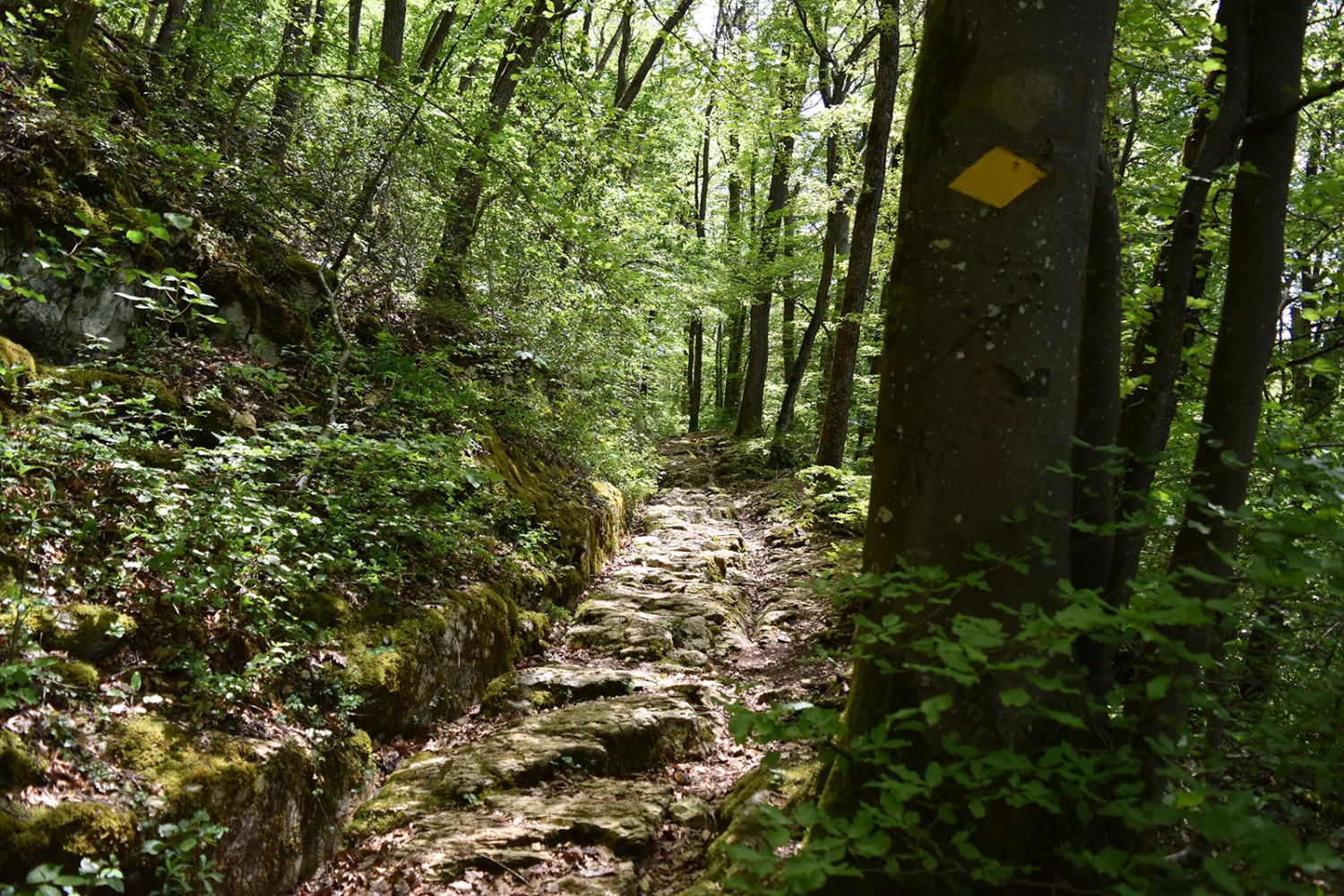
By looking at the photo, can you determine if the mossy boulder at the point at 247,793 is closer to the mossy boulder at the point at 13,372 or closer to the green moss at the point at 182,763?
the green moss at the point at 182,763

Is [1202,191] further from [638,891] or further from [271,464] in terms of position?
[271,464]

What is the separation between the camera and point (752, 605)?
782 centimetres

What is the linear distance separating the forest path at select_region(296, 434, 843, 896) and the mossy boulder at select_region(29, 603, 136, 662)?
1.40m

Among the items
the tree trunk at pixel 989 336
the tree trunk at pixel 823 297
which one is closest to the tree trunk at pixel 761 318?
the tree trunk at pixel 823 297

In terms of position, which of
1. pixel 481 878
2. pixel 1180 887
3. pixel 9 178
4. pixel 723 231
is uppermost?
pixel 723 231

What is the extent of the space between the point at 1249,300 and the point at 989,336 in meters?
0.84

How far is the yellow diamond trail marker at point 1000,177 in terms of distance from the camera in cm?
237

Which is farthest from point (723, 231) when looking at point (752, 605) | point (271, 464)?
point (271, 464)

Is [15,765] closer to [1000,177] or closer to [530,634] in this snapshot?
[530,634]

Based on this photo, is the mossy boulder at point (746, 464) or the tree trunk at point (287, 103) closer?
the tree trunk at point (287, 103)

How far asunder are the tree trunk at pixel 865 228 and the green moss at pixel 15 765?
8.51 meters

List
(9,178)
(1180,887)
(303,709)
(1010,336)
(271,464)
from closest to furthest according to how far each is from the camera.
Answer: (1180,887)
(1010,336)
(303,709)
(9,178)
(271,464)

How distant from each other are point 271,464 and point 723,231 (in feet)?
61.3

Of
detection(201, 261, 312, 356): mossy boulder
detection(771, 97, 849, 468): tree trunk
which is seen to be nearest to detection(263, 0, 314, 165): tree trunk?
detection(201, 261, 312, 356): mossy boulder
